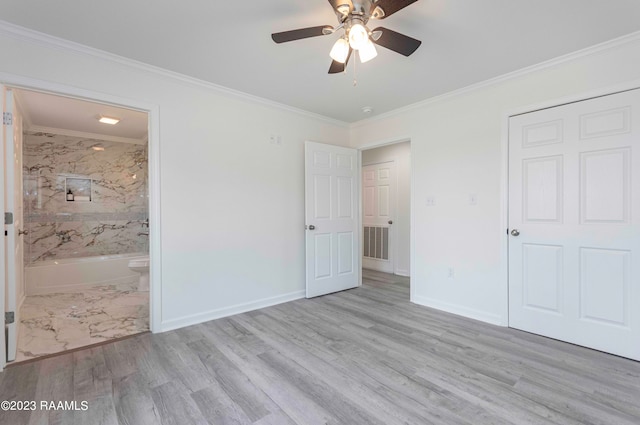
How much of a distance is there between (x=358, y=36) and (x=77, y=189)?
5.30 metres

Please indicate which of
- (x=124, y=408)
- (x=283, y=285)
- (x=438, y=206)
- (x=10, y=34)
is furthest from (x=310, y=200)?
(x=10, y=34)

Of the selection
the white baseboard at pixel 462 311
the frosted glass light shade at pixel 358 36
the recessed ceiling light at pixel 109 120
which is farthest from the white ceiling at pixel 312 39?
the white baseboard at pixel 462 311

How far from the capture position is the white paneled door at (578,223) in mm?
2318

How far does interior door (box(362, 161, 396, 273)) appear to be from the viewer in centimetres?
537

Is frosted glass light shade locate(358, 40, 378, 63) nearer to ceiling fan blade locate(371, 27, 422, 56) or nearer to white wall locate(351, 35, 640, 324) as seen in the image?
ceiling fan blade locate(371, 27, 422, 56)

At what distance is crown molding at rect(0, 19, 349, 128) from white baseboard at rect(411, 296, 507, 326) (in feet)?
9.59

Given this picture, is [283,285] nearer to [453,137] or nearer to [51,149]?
[453,137]

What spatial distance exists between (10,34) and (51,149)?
318 centimetres

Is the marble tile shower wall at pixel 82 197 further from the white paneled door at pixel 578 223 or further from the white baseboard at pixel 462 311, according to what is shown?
the white paneled door at pixel 578 223

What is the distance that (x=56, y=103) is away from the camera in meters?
3.47

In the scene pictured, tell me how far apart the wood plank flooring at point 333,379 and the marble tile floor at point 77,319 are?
10.8 inches

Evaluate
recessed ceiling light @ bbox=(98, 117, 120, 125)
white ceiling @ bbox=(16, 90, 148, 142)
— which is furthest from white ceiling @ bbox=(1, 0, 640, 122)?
recessed ceiling light @ bbox=(98, 117, 120, 125)

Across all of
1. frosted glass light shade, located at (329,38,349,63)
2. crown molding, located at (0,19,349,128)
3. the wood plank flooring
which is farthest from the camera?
crown molding, located at (0,19,349,128)

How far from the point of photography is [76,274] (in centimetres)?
447
